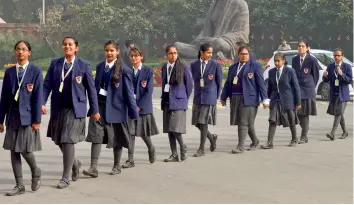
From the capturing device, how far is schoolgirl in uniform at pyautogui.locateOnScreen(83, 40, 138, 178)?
9.76 m

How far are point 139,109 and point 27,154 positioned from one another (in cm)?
257

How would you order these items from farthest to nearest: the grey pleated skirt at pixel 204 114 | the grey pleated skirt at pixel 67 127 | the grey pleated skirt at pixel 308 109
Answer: the grey pleated skirt at pixel 308 109, the grey pleated skirt at pixel 204 114, the grey pleated skirt at pixel 67 127

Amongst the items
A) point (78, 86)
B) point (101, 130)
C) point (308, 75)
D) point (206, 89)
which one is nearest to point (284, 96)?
point (308, 75)

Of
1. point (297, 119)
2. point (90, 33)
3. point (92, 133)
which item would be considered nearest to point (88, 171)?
point (92, 133)

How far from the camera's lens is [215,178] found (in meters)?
9.57

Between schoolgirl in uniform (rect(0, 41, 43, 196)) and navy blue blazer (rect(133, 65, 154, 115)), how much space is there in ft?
8.20

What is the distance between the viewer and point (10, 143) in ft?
28.0

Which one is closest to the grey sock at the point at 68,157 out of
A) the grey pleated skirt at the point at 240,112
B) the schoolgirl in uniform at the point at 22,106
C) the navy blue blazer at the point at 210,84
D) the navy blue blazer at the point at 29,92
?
the schoolgirl in uniform at the point at 22,106

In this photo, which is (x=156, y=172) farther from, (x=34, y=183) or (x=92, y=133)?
(x=34, y=183)

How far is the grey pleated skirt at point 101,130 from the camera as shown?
971cm

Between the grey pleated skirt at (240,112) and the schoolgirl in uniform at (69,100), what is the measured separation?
3.51 meters

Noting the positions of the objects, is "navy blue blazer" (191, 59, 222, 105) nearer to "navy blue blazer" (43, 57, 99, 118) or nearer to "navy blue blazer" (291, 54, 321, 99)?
"navy blue blazer" (291, 54, 321, 99)

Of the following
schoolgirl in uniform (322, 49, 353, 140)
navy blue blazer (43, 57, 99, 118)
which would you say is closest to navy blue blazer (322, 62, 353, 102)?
schoolgirl in uniform (322, 49, 353, 140)

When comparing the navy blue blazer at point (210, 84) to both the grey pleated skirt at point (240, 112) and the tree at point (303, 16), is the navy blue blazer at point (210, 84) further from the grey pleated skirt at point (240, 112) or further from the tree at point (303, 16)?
the tree at point (303, 16)
